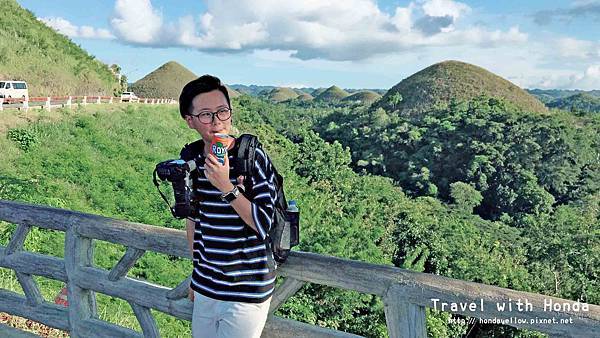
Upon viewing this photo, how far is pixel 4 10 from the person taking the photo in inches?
1757

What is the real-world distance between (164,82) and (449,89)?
64.4 metres

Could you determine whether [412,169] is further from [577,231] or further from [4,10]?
[4,10]

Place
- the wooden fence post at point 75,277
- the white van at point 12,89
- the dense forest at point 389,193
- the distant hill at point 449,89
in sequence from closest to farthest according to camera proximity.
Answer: the wooden fence post at point 75,277 → the dense forest at point 389,193 → the white van at point 12,89 → the distant hill at point 449,89

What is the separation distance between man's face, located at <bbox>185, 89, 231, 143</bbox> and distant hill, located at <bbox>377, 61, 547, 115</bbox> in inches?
4482

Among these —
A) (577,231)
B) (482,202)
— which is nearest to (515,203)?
(482,202)

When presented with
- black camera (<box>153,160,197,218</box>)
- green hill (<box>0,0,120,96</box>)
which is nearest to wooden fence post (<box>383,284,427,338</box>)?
black camera (<box>153,160,197,218</box>)

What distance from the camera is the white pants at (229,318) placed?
2.26m

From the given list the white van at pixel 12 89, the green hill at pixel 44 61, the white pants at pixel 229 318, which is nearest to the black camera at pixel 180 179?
the white pants at pixel 229 318

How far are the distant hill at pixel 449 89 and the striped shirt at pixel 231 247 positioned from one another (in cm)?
11387

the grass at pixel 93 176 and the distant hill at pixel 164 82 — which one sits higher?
the distant hill at pixel 164 82

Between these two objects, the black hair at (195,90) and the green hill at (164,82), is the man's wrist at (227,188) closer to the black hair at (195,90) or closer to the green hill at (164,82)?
the black hair at (195,90)

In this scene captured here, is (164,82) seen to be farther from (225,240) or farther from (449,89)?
(225,240)

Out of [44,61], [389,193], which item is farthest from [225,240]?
[389,193]

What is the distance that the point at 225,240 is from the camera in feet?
7.43
